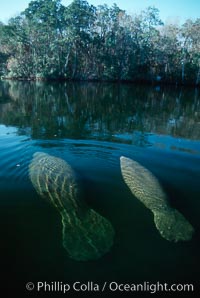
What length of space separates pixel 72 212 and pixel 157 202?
1.86 m

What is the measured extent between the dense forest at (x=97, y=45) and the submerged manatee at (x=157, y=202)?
44648mm

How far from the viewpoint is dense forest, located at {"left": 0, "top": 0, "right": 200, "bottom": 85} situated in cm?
4766

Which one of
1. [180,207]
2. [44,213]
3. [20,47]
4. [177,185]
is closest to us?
[44,213]

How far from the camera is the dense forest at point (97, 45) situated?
156 ft

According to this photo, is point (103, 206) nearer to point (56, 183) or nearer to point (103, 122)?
point (56, 183)

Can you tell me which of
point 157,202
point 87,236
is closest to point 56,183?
point 87,236

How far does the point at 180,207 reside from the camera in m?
5.50

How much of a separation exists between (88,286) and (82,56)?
5328cm

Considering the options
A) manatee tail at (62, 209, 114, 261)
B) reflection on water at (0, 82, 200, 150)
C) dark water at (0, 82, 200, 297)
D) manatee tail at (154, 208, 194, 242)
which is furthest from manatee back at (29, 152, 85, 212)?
reflection on water at (0, 82, 200, 150)

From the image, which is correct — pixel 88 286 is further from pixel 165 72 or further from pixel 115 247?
pixel 165 72

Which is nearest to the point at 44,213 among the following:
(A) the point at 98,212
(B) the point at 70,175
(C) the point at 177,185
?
(A) the point at 98,212

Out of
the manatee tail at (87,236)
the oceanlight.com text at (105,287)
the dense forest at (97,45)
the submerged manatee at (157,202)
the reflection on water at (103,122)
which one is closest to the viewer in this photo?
the oceanlight.com text at (105,287)

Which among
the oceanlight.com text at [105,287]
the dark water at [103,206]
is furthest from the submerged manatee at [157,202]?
the oceanlight.com text at [105,287]

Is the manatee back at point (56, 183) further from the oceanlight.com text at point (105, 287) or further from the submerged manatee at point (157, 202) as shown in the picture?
the oceanlight.com text at point (105, 287)
